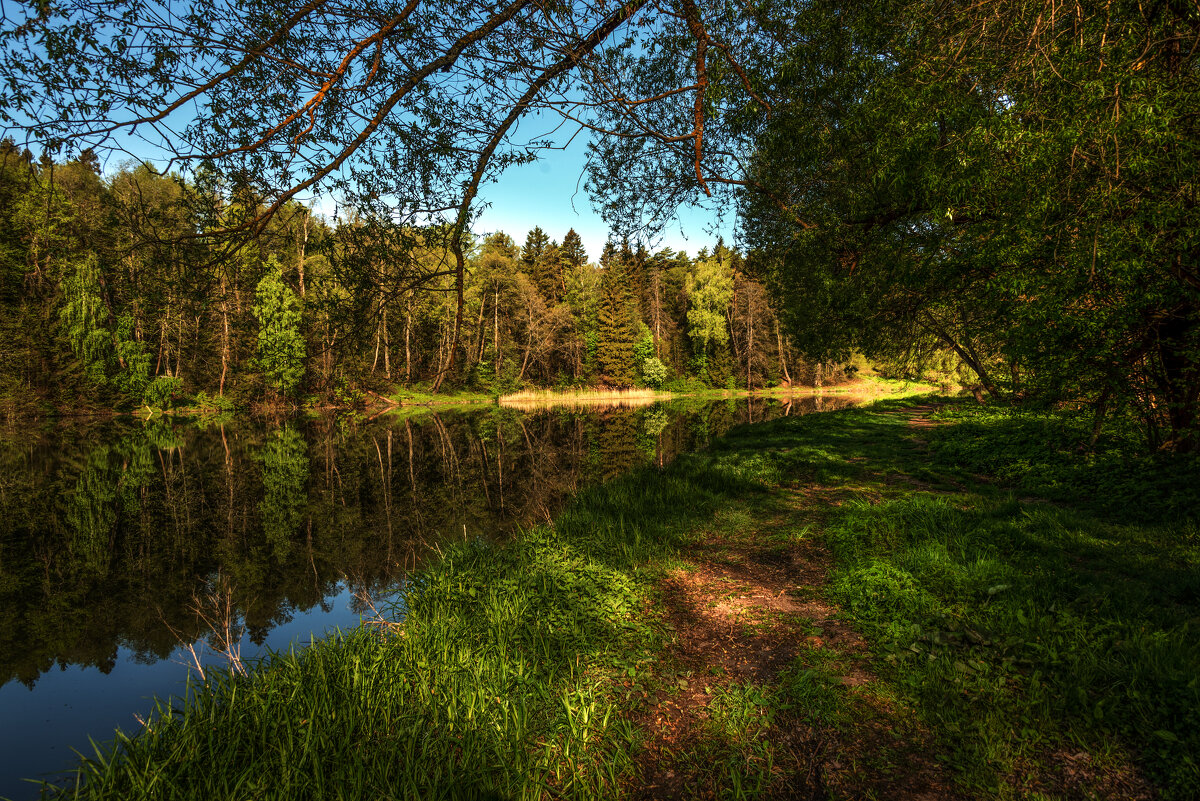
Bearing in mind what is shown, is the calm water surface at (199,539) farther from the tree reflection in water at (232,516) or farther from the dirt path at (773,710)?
the dirt path at (773,710)

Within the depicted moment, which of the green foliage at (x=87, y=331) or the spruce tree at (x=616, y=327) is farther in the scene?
the spruce tree at (x=616, y=327)

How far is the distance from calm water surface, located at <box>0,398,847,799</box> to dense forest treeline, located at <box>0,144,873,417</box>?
289cm

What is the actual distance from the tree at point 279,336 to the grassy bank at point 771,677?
103 feet

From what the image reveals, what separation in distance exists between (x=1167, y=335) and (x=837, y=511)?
4.78m

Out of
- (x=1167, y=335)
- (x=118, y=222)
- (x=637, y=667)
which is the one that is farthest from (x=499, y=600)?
(x=1167, y=335)

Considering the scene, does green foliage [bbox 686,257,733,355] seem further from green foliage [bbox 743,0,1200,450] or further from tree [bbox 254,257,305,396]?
green foliage [bbox 743,0,1200,450]

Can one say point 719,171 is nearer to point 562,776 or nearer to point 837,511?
point 837,511

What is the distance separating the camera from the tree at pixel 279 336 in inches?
1213

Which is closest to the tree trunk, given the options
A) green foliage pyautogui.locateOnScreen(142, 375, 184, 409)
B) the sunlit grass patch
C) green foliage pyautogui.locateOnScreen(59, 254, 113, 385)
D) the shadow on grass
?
the shadow on grass

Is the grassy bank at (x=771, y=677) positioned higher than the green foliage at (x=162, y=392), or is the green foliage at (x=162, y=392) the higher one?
the green foliage at (x=162, y=392)

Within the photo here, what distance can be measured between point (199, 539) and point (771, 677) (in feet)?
36.0

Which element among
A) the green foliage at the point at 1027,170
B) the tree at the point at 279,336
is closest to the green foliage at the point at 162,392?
the tree at the point at 279,336

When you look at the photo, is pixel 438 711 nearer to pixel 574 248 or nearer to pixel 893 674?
pixel 893 674

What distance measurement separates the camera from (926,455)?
34.7 ft
